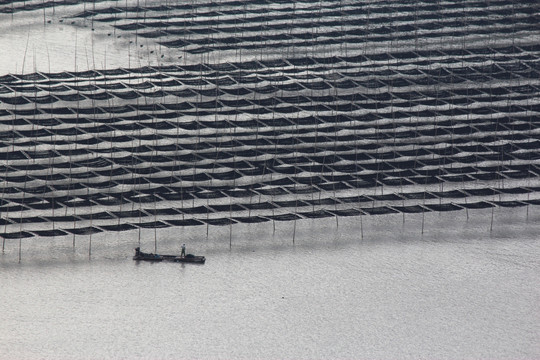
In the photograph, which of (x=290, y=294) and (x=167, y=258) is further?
(x=167, y=258)

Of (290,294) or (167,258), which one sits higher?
(167,258)

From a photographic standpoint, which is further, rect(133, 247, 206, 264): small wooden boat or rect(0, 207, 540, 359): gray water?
rect(133, 247, 206, 264): small wooden boat

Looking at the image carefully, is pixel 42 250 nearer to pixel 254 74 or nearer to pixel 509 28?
pixel 254 74

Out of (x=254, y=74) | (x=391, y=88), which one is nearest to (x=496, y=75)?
(x=391, y=88)

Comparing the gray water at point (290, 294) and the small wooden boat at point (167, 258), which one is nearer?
the gray water at point (290, 294)
